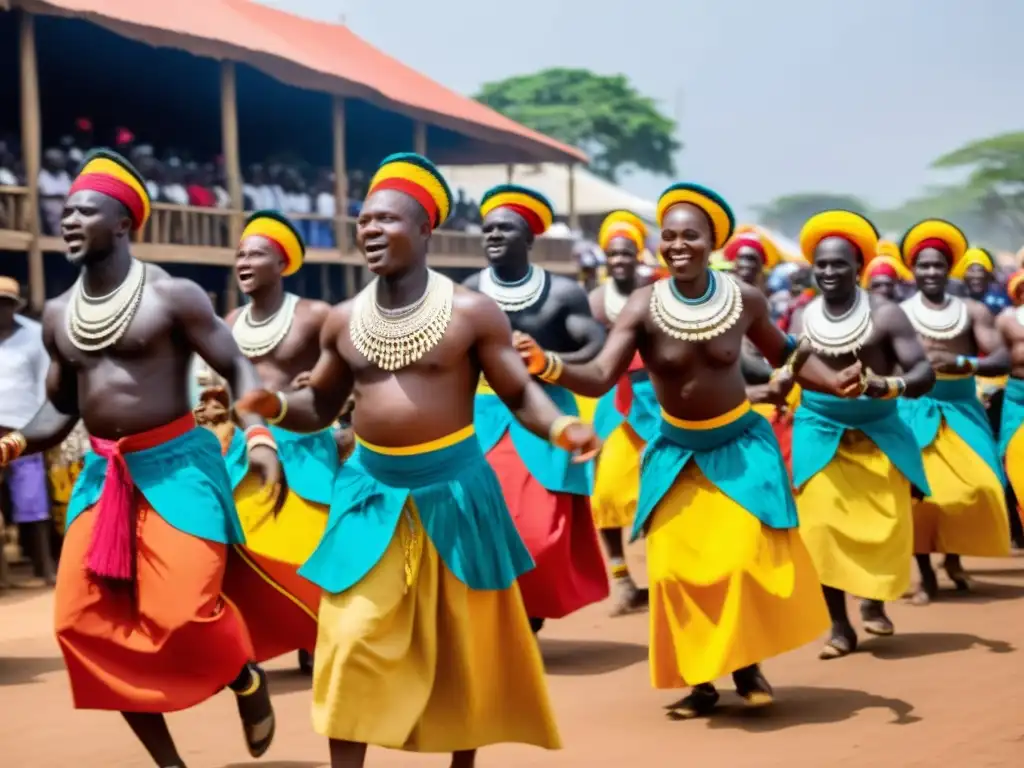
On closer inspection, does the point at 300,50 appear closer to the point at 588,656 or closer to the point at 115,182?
the point at 588,656

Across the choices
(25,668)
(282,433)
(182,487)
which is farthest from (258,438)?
(25,668)

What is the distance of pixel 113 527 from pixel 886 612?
5272 millimetres

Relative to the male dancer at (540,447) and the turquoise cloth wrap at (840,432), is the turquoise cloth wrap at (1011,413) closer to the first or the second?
the turquoise cloth wrap at (840,432)

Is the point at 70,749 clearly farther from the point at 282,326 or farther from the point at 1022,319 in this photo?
the point at 1022,319

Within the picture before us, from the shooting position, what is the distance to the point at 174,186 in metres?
18.2

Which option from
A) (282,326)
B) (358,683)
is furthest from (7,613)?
(358,683)

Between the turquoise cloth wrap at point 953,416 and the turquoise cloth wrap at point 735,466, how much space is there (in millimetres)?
3719

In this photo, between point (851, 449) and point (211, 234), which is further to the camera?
point (211, 234)

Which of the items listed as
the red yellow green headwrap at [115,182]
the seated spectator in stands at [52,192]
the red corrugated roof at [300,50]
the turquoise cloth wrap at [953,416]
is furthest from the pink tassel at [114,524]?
the seated spectator in stands at [52,192]

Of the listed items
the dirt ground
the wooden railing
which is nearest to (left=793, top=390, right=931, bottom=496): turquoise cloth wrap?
the dirt ground

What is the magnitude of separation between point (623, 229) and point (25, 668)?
486 centimetres

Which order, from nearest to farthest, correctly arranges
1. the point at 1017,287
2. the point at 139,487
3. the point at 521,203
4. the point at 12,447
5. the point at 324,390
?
the point at 324,390
the point at 139,487
the point at 12,447
the point at 521,203
the point at 1017,287

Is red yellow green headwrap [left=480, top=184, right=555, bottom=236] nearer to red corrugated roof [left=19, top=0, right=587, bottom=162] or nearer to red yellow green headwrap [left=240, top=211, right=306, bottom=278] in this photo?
red yellow green headwrap [left=240, top=211, right=306, bottom=278]

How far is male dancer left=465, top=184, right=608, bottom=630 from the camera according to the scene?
8.30 m
